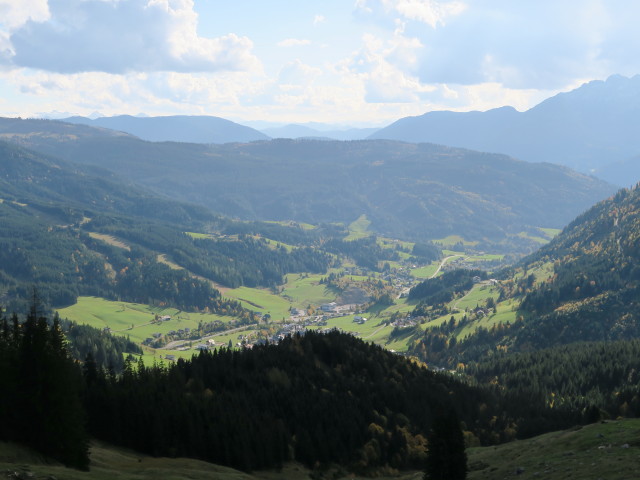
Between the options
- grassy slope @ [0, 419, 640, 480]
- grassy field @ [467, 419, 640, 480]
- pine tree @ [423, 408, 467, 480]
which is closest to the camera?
grassy slope @ [0, 419, 640, 480]

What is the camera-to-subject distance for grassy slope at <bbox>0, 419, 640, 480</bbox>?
57.4 m

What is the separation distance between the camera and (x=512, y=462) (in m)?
79.4

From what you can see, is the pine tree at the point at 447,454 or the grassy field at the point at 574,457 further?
the pine tree at the point at 447,454

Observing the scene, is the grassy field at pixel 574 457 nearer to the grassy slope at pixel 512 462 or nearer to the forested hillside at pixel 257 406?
the grassy slope at pixel 512 462

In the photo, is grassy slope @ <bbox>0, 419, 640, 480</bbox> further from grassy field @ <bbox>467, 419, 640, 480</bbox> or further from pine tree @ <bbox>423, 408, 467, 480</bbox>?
pine tree @ <bbox>423, 408, 467, 480</bbox>

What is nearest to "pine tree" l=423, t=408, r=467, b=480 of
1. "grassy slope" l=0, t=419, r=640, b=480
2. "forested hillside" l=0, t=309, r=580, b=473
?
"forested hillside" l=0, t=309, r=580, b=473

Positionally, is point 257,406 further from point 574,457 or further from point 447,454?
point 574,457

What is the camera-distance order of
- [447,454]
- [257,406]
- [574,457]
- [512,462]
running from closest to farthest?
1. [447,454]
2. [574,457]
3. [512,462]
4. [257,406]

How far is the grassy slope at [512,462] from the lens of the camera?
2259 inches

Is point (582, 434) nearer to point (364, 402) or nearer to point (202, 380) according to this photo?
point (364, 402)

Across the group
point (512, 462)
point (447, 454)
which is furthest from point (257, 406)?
point (447, 454)

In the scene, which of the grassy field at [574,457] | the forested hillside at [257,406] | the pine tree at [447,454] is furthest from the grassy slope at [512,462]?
the pine tree at [447,454]

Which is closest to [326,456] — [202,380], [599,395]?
[202,380]

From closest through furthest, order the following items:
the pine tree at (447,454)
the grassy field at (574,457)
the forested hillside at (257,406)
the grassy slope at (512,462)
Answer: the grassy slope at (512,462) < the grassy field at (574,457) < the forested hillside at (257,406) < the pine tree at (447,454)
